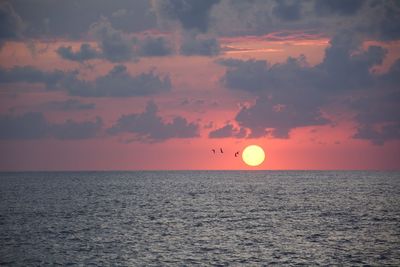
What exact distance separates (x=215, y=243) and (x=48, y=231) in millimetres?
29187

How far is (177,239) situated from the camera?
267 ft

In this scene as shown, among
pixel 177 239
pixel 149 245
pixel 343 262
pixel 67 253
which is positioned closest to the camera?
pixel 343 262

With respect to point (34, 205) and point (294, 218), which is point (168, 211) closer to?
point (294, 218)

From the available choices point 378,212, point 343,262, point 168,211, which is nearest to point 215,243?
point 343,262

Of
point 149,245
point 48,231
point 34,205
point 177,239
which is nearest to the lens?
point 149,245

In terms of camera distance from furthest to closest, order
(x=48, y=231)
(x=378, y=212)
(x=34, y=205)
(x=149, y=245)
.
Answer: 1. (x=34, y=205)
2. (x=378, y=212)
3. (x=48, y=231)
4. (x=149, y=245)

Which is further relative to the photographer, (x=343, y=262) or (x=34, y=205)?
(x=34, y=205)

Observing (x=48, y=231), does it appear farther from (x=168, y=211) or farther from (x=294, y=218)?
(x=294, y=218)

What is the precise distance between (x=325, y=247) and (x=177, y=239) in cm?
2095

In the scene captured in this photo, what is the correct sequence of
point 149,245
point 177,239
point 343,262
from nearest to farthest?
point 343,262 < point 149,245 < point 177,239

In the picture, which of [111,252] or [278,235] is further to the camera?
[278,235]

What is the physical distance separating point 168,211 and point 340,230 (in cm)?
4290

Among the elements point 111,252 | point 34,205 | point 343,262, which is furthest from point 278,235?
point 34,205

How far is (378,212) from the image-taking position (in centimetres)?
11975
